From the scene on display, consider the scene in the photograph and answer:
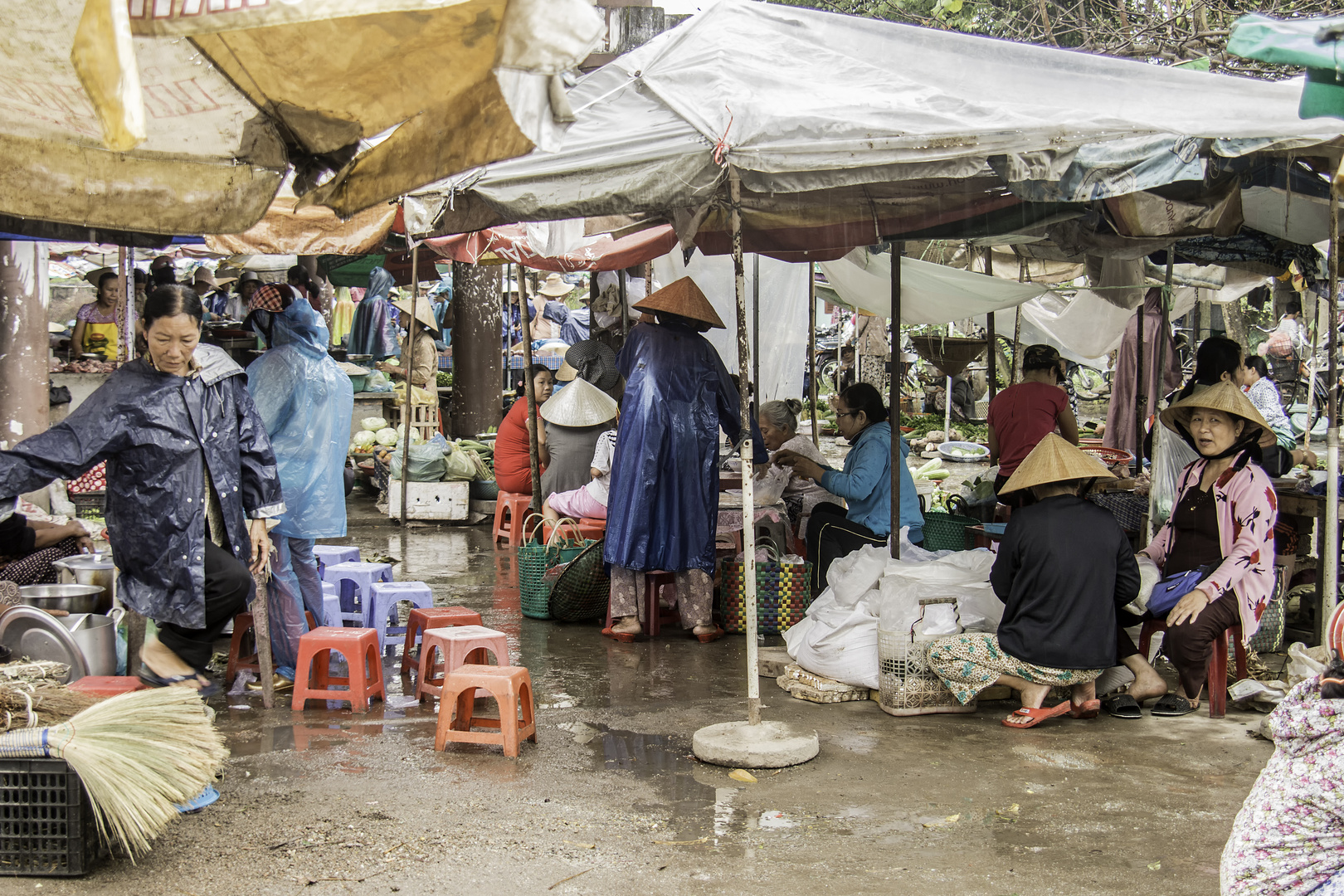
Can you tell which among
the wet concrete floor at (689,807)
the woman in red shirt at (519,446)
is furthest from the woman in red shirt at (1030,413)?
the woman in red shirt at (519,446)

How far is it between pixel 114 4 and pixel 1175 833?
156 inches

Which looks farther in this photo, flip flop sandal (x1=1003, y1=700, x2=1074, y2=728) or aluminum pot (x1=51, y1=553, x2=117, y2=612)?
aluminum pot (x1=51, y1=553, x2=117, y2=612)

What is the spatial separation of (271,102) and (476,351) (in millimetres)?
10004

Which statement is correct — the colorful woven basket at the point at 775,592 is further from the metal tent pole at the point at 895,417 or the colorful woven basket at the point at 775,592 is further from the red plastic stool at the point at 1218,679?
the red plastic stool at the point at 1218,679

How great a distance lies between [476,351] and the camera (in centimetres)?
1366

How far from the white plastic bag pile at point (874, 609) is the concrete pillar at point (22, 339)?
6.52 m

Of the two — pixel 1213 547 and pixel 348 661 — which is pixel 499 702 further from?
pixel 1213 547

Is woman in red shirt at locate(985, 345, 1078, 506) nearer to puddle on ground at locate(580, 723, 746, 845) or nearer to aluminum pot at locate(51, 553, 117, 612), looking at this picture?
puddle on ground at locate(580, 723, 746, 845)

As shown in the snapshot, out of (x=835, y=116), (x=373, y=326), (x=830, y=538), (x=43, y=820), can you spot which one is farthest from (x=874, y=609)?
(x=373, y=326)

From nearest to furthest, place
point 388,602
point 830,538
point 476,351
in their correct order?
point 388,602
point 830,538
point 476,351

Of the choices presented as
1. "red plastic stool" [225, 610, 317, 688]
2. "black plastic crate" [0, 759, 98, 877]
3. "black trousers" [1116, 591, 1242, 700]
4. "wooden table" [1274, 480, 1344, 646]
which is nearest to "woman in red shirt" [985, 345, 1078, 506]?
"wooden table" [1274, 480, 1344, 646]

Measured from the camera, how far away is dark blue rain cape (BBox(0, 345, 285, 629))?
4.40 meters

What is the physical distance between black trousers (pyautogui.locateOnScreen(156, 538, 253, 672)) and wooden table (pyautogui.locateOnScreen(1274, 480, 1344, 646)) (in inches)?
214

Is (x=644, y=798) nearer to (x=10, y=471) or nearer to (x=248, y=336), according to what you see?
(x=10, y=471)
